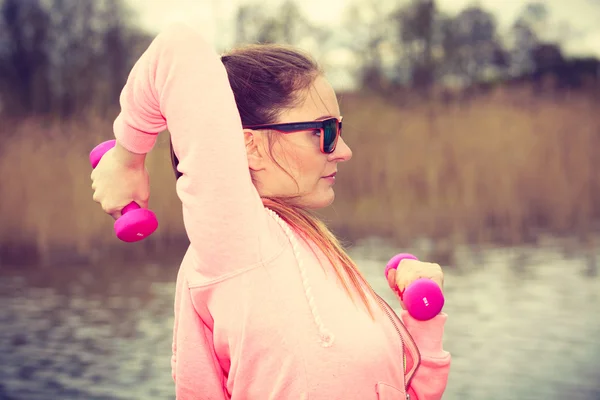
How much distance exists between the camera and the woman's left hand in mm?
1331

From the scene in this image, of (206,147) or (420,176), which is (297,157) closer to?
(206,147)

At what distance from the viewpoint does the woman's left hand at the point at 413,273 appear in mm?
1331

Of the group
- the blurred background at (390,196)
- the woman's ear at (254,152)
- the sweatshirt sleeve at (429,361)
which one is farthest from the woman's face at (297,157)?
the blurred background at (390,196)

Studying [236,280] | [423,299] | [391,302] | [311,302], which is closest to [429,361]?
[423,299]

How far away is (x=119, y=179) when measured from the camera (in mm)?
1301

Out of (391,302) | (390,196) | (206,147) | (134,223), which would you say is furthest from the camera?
(390,196)

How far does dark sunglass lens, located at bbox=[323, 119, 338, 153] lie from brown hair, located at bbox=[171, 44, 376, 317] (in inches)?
2.4

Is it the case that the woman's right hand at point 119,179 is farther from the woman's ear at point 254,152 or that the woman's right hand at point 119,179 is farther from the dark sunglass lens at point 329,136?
the dark sunglass lens at point 329,136

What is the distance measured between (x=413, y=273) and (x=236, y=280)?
0.33 meters

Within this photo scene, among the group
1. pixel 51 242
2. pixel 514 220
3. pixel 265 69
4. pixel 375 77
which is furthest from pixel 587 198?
pixel 265 69

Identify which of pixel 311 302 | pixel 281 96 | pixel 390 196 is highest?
pixel 281 96

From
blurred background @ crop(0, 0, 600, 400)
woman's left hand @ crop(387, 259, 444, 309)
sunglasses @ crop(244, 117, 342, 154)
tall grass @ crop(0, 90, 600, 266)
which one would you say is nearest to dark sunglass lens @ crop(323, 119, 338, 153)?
sunglasses @ crop(244, 117, 342, 154)

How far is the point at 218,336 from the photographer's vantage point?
1.22 metres

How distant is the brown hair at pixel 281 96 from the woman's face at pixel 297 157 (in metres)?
0.01
